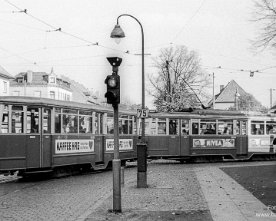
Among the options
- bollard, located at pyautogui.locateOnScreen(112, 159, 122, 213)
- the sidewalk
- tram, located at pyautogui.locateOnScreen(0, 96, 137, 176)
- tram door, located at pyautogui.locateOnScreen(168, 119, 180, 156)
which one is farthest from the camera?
tram door, located at pyautogui.locateOnScreen(168, 119, 180, 156)

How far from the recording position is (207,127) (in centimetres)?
2966

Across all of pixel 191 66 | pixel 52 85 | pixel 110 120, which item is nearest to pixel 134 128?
pixel 110 120

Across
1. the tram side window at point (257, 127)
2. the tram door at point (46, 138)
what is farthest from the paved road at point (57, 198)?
the tram side window at point (257, 127)

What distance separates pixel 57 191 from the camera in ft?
48.7

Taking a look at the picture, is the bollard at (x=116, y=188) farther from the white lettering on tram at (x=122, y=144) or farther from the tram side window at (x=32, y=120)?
the white lettering on tram at (x=122, y=144)

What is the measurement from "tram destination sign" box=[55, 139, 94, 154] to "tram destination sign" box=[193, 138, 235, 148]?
9091 millimetres

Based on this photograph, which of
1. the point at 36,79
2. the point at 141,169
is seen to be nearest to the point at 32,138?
the point at 141,169

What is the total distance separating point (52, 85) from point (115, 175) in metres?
74.5

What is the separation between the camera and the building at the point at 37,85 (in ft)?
273

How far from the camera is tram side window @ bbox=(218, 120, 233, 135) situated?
30.0m

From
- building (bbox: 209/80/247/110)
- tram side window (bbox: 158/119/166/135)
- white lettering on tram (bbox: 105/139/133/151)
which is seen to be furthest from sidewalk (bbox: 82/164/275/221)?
building (bbox: 209/80/247/110)

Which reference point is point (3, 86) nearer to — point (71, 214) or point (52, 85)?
point (52, 85)

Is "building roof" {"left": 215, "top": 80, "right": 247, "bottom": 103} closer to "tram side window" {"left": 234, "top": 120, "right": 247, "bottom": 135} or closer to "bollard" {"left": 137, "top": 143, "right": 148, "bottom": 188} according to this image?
"tram side window" {"left": 234, "top": 120, "right": 247, "bottom": 135}

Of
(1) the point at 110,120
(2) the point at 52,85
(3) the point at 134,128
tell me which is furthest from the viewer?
(2) the point at 52,85
